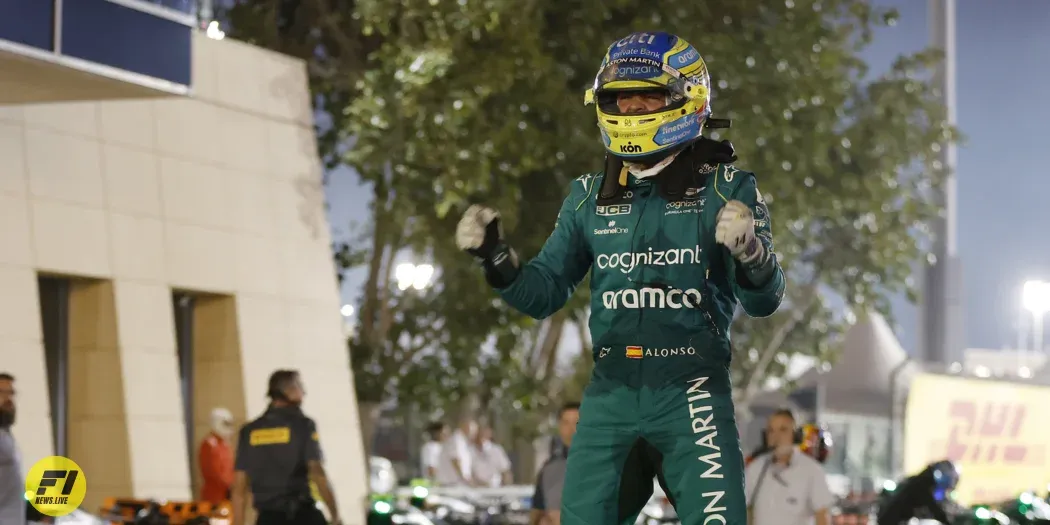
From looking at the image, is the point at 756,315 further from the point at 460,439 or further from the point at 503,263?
the point at 460,439

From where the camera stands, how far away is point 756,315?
5.69 meters

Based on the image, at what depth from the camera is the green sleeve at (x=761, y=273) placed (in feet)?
17.9

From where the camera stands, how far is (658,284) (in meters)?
5.66

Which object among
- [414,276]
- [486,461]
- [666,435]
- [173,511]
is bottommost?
[486,461]

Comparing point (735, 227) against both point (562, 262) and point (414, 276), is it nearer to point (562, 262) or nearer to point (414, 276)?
point (562, 262)

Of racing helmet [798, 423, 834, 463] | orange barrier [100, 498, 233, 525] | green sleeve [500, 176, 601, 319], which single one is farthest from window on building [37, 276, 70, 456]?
green sleeve [500, 176, 601, 319]

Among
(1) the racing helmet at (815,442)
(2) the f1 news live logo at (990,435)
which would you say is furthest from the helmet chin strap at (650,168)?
(2) the f1 news live logo at (990,435)

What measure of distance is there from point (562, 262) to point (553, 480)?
20.3 feet

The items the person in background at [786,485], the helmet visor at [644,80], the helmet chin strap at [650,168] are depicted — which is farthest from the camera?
the person in background at [786,485]

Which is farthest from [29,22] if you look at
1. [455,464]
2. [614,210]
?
[614,210]

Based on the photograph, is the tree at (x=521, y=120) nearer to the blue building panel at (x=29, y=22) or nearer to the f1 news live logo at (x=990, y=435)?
the f1 news live logo at (x=990, y=435)

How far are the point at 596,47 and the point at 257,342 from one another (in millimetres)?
5428

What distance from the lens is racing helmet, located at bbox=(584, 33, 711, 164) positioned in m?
5.66

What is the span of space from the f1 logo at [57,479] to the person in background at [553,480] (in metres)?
4.89
